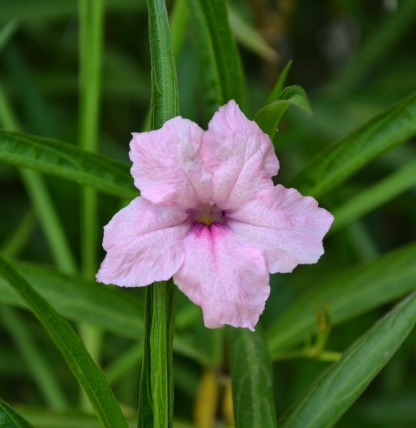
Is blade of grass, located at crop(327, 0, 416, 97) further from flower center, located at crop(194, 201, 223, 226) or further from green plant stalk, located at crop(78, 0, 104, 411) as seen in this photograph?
flower center, located at crop(194, 201, 223, 226)

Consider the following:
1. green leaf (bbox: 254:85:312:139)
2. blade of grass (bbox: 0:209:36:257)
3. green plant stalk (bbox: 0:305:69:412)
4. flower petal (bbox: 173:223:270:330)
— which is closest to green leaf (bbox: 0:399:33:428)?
flower petal (bbox: 173:223:270:330)

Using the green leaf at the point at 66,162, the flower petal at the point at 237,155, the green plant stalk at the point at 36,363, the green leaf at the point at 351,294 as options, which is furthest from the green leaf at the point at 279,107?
the green plant stalk at the point at 36,363

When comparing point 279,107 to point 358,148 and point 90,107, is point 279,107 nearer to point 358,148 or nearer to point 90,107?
point 358,148

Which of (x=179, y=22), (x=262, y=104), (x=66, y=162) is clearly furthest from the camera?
(x=262, y=104)

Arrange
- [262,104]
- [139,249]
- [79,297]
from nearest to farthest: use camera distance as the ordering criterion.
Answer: [139,249] → [79,297] → [262,104]

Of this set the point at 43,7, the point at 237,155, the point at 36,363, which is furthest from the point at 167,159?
the point at 43,7

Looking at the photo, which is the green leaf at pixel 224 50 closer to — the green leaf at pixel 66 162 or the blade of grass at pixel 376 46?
the green leaf at pixel 66 162
